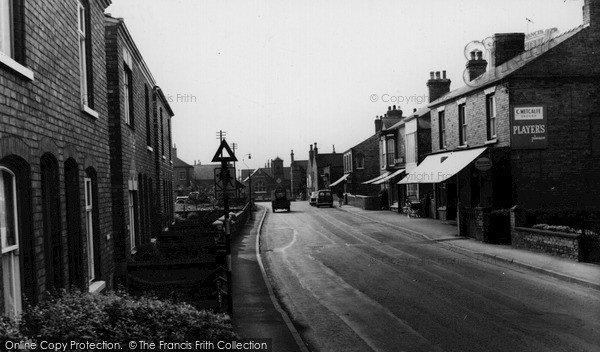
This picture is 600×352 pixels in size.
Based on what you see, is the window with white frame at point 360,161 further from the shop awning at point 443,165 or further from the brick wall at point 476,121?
the shop awning at point 443,165

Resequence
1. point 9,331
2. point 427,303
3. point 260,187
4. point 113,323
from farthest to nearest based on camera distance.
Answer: point 260,187, point 427,303, point 113,323, point 9,331

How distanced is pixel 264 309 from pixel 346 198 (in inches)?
1776

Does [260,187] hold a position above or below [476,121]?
below

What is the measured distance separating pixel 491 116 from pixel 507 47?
3.91 m

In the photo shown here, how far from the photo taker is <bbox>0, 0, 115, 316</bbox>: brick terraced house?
15.8ft

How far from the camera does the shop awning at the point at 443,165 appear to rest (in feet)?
70.9

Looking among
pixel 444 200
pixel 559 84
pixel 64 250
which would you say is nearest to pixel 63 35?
pixel 64 250

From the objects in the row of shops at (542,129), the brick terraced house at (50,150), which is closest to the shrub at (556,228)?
the row of shops at (542,129)

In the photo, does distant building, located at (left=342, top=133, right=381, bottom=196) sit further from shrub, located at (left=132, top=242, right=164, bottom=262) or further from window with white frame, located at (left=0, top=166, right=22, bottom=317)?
window with white frame, located at (left=0, top=166, right=22, bottom=317)

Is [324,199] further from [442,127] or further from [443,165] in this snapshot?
[443,165]

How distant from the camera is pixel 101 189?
29.0 feet

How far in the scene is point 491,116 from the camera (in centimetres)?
2166

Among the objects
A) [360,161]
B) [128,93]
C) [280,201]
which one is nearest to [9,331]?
[128,93]

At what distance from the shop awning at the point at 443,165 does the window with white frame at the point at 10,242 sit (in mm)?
18676
